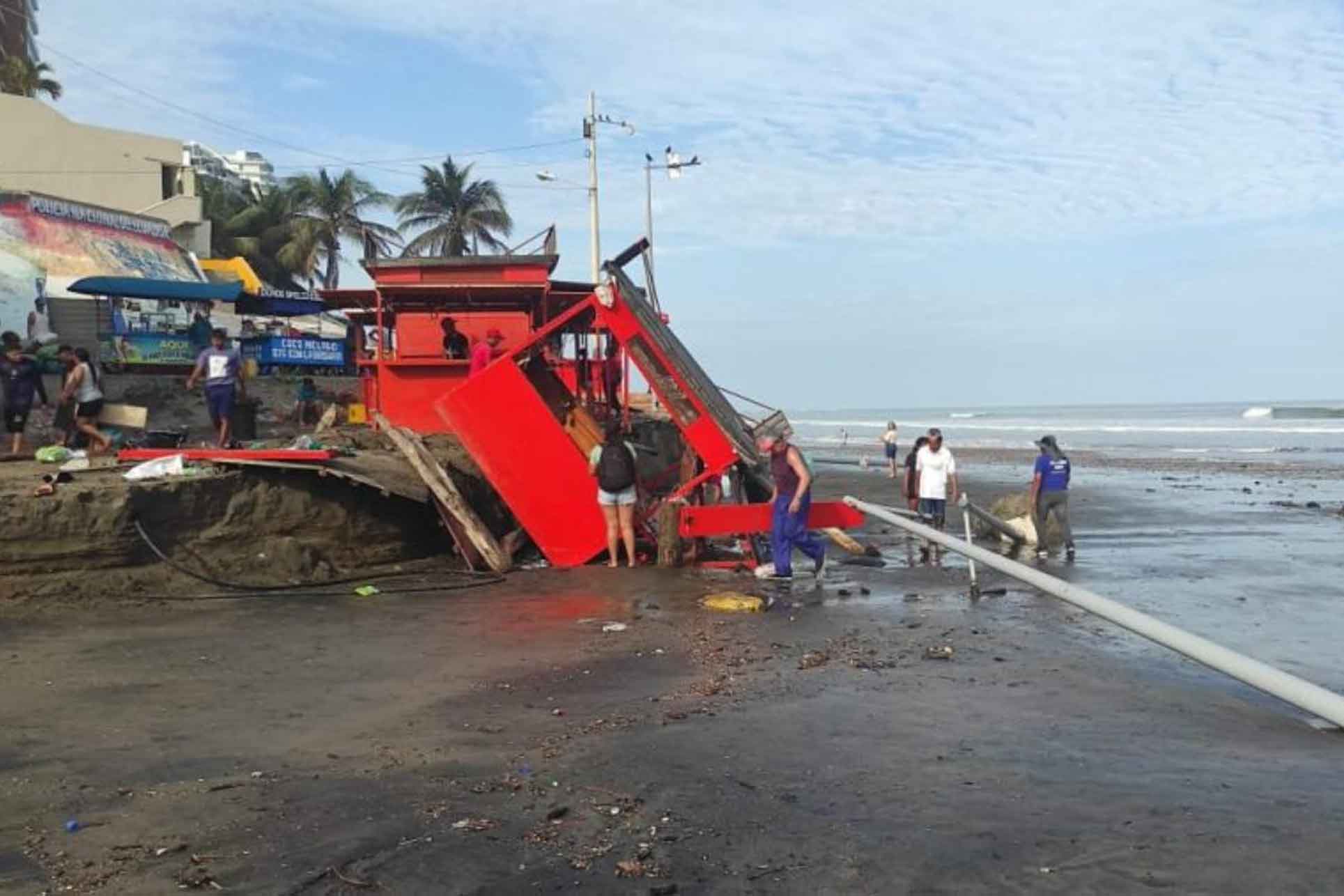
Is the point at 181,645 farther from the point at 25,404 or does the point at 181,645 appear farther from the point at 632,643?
the point at 25,404

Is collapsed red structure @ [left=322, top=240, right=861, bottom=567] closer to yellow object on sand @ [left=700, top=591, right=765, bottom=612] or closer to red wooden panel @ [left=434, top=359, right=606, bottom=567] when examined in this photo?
red wooden panel @ [left=434, top=359, right=606, bottom=567]

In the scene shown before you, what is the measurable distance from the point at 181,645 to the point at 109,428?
6950 millimetres

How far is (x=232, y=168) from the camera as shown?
349ft

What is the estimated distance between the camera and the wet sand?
388cm

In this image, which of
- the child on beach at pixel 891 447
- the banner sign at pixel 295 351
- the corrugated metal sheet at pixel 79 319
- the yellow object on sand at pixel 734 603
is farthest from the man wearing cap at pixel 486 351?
the child on beach at pixel 891 447

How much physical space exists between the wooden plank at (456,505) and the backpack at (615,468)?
139 cm

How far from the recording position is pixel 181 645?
25.4 ft

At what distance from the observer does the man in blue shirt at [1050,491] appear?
13711 mm

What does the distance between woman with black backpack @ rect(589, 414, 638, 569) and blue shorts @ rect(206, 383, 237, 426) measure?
473 centimetres

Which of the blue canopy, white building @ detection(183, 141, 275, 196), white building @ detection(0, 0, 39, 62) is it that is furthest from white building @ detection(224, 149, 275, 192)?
the blue canopy

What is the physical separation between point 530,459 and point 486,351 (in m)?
4.03

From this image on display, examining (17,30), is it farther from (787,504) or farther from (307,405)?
(787,504)

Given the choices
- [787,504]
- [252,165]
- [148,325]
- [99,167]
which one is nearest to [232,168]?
[252,165]

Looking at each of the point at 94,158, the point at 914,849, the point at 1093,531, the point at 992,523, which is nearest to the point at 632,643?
the point at 914,849
